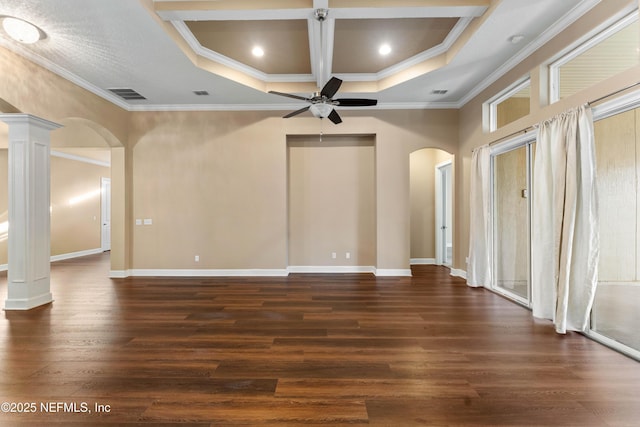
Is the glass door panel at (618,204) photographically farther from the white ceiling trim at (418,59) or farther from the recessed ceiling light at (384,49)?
the recessed ceiling light at (384,49)

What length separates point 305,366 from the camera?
264cm

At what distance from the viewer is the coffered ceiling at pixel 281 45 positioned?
11.3 feet

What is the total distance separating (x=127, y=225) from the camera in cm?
631

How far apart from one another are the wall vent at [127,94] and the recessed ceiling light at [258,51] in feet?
7.94

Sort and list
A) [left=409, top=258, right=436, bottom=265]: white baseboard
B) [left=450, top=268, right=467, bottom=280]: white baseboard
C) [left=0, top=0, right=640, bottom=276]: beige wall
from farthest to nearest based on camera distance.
A: [left=409, top=258, right=436, bottom=265]: white baseboard, [left=0, top=0, right=640, bottom=276]: beige wall, [left=450, top=268, right=467, bottom=280]: white baseboard

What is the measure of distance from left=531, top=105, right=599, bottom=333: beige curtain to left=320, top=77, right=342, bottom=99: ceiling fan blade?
2473 mm

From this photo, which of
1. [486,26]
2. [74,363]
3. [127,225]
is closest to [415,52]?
[486,26]

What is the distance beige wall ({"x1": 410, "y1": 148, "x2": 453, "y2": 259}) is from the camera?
25.5 ft

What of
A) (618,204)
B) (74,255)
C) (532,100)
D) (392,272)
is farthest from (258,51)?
(74,255)

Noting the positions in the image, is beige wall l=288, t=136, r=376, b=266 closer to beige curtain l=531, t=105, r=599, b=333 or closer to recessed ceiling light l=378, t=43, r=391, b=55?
recessed ceiling light l=378, t=43, r=391, b=55

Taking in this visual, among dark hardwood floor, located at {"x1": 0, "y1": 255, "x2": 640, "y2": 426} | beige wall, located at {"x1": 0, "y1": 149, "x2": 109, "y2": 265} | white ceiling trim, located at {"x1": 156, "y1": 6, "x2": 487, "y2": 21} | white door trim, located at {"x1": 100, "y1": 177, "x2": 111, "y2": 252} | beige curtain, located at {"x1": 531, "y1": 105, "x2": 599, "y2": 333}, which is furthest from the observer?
white door trim, located at {"x1": 100, "y1": 177, "x2": 111, "y2": 252}

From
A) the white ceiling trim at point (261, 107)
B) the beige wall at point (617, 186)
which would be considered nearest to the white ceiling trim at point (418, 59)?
the white ceiling trim at point (261, 107)

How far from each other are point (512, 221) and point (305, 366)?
399 cm

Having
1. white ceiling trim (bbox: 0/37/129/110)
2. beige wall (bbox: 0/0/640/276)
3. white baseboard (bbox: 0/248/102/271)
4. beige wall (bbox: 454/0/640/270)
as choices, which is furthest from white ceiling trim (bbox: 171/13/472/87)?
white baseboard (bbox: 0/248/102/271)
